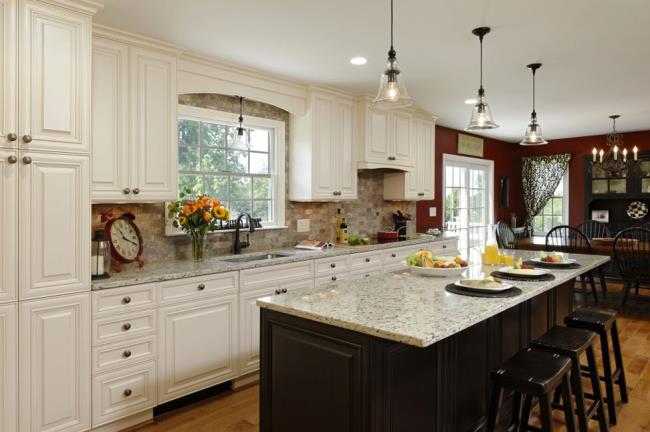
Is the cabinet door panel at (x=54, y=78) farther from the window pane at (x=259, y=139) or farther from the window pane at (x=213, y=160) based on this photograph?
the window pane at (x=259, y=139)

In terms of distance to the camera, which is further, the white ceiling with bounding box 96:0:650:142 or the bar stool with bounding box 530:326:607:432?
the white ceiling with bounding box 96:0:650:142

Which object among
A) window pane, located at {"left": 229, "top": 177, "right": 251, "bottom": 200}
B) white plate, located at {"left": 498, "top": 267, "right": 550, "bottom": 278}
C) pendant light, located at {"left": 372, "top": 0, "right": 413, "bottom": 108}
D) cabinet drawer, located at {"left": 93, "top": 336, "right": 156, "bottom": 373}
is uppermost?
pendant light, located at {"left": 372, "top": 0, "right": 413, "bottom": 108}

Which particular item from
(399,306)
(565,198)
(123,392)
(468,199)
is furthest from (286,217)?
(565,198)

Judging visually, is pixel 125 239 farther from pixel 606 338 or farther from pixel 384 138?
pixel 606 338

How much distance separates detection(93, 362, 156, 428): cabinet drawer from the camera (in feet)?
8.06

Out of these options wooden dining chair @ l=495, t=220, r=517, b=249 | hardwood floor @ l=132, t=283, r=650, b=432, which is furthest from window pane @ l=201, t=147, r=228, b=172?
wooden dining chair @ l=495, t=220, r=517, b=249

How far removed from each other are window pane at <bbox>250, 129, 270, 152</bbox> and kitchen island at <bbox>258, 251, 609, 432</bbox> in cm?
206

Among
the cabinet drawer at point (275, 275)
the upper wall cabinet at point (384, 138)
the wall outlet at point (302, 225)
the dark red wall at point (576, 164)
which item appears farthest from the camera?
the dark red wall at point (576, 164)

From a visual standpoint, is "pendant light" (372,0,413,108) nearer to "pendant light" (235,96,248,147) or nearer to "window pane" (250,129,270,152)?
"pendant light" (235,96,248,147)

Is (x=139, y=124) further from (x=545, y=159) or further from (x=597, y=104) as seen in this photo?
(x=545, y=159)

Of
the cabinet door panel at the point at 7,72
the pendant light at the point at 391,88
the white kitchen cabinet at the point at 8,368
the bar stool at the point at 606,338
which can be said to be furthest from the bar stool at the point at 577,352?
the cabinet door panel at the point at 7,72

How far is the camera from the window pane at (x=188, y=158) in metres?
3.50

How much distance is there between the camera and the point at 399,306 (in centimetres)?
192

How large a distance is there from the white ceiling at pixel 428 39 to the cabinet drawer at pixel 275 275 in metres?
1.58
